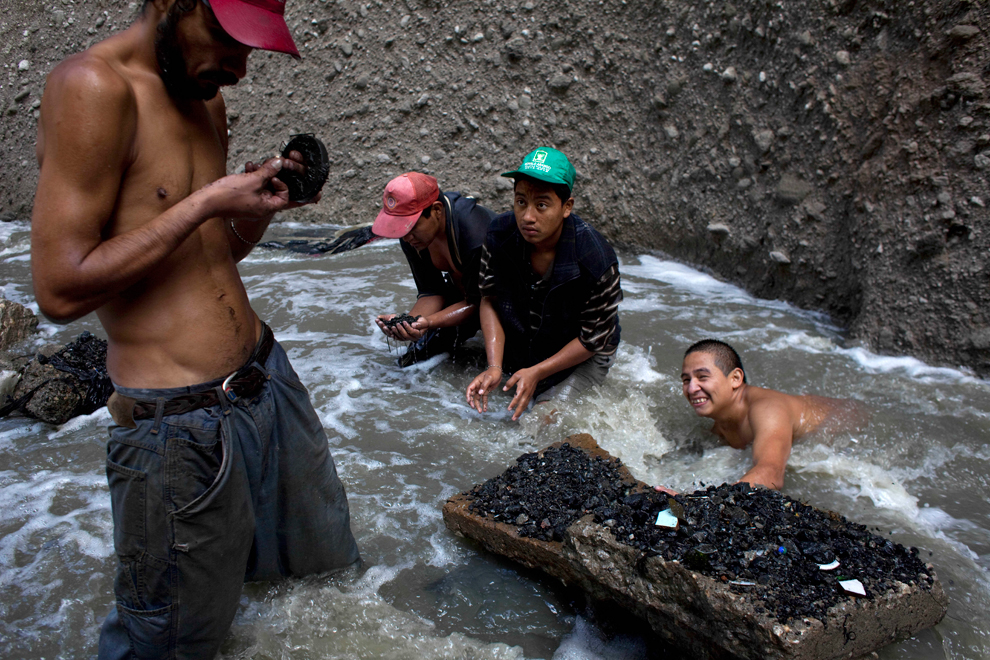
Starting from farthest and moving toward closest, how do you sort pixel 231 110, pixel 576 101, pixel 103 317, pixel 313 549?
pixel 231 110 → pixel 576 101 → pixel 313 549 → pixel 103 317

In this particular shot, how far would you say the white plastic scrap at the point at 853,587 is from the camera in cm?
198

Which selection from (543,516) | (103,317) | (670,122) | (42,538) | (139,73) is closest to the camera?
(139,73)

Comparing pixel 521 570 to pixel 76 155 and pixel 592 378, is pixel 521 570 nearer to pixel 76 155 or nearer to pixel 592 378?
pixel 592 378

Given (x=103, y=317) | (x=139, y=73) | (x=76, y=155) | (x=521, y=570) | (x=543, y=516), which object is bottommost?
(x=521, y=570)

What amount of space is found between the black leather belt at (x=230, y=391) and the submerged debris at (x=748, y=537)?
1.05 metres

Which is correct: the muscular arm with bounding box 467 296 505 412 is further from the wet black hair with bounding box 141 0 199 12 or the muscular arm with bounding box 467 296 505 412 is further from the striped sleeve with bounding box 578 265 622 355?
the wet black hair with bounding box 141 0 199 12

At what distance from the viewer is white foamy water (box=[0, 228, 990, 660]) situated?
2318 mm

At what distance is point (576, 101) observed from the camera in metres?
7.25

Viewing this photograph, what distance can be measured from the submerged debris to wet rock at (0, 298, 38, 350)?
156 inches

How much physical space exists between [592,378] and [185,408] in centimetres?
248

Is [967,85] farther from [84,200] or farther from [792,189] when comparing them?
[84,200]

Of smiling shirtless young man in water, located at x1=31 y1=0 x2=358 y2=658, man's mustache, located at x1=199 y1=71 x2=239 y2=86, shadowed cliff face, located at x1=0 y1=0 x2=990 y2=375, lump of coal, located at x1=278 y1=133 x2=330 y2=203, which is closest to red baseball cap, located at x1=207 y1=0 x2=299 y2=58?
smiling shirtless young man in water, located at x1=31 y1=0 x2=358 y2=658

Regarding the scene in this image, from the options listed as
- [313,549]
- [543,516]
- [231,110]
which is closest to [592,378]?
[543,516]

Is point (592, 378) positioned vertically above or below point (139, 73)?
below
